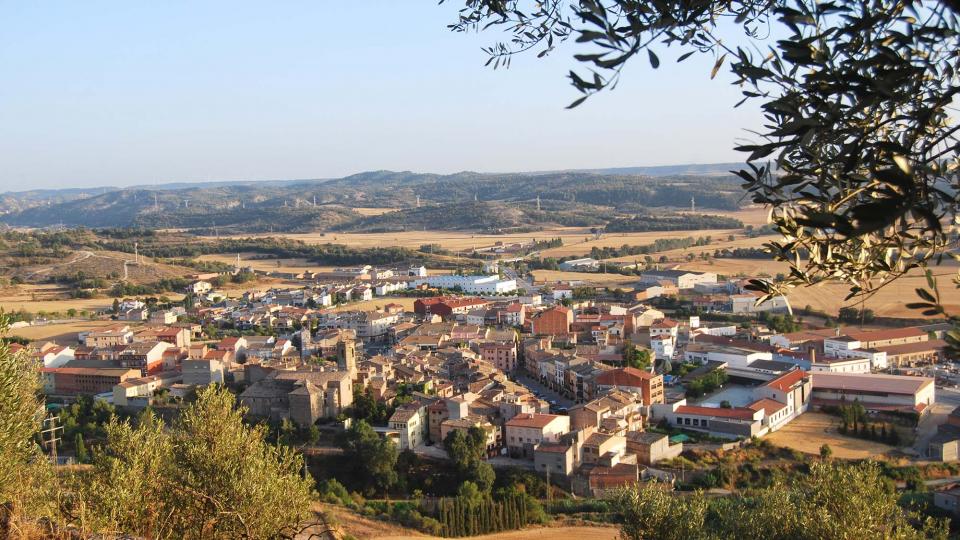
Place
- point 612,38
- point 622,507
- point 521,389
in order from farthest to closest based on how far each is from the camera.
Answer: point 521,389 < point 622,507 < point 612,38

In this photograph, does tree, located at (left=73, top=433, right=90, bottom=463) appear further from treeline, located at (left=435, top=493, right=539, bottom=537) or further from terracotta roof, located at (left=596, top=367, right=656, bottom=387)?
terracotta roof, located at (left=596, top=367, right=656, bottom=387)

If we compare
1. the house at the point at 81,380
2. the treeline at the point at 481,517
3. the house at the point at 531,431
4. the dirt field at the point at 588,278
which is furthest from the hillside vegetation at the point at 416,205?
the treeline at the point at 481,517

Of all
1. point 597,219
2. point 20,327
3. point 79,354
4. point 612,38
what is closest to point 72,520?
point 612,38

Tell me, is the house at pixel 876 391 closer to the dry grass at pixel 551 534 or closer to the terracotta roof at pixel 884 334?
the terracotta roof at pixel 884 334

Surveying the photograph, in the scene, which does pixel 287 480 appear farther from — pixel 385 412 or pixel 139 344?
pixel 139 344

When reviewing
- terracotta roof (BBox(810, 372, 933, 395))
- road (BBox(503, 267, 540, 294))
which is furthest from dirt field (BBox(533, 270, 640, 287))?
terracotta roof (BBox(810, 372, 933, 395))

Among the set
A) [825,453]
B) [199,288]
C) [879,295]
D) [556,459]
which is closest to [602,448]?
[556,459]
